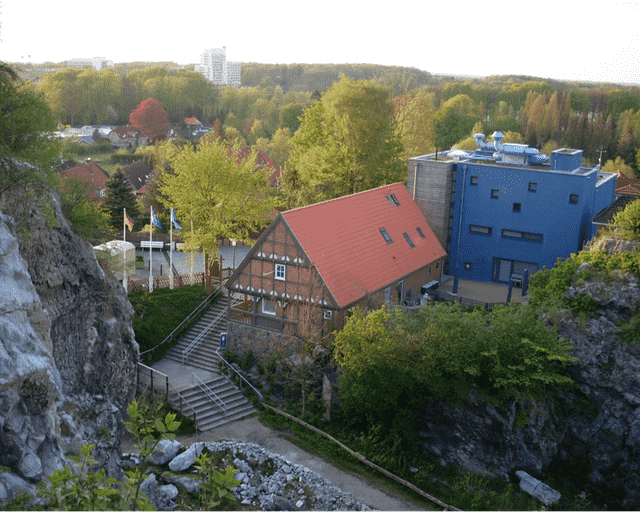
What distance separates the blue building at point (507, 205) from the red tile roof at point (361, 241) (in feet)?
9.68

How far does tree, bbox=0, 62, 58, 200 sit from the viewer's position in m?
18.6

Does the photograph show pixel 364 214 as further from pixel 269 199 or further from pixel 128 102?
pixel 128 102

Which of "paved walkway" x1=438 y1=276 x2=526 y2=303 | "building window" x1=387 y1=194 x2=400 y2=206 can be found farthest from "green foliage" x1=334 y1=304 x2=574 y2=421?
"building window" x1=387 y1=194 x2=400 y2=206

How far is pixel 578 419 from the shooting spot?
28.7 meters

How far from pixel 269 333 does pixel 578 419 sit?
1465cm

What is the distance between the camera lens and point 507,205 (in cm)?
3928

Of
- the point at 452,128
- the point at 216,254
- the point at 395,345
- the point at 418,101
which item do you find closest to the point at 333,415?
the point at 395,345

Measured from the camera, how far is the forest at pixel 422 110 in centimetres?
8462

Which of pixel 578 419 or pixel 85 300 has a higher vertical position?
pixel 85 300

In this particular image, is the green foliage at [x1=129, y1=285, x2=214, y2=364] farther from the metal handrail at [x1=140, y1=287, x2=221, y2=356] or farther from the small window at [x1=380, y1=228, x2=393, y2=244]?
the small window at [x1=380, y1=228, x2=393, y2=244]

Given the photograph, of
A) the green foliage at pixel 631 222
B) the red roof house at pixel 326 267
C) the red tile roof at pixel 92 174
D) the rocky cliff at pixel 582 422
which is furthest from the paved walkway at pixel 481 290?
the red tile roof at pixel 92 174

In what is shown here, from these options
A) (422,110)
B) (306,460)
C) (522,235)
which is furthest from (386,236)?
(422,110)

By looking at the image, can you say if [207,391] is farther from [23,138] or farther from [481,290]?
[481,290]

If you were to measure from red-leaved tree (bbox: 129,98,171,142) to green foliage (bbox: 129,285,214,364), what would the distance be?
71.5 meters
